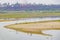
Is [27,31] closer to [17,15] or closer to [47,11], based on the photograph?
[17,15]

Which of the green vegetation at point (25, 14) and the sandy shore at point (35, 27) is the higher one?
the green vegetation at point (25, 14)

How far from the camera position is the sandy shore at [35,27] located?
1.23m

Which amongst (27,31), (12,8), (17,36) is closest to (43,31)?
(27,31)

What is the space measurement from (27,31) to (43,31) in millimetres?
172

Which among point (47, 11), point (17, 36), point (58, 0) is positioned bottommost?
point (17, 36)

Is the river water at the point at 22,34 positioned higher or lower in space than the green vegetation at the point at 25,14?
lower

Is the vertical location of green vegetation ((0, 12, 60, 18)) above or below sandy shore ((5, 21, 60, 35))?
above

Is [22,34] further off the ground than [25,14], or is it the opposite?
[25,14]

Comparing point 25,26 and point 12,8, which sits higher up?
point 12,8

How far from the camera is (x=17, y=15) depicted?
1.23 m

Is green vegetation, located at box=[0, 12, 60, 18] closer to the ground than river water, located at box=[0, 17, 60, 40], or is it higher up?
higher up

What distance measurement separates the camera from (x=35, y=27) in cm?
124

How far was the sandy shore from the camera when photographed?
123cm

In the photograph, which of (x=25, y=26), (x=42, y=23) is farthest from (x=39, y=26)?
(x=25, y=26)
